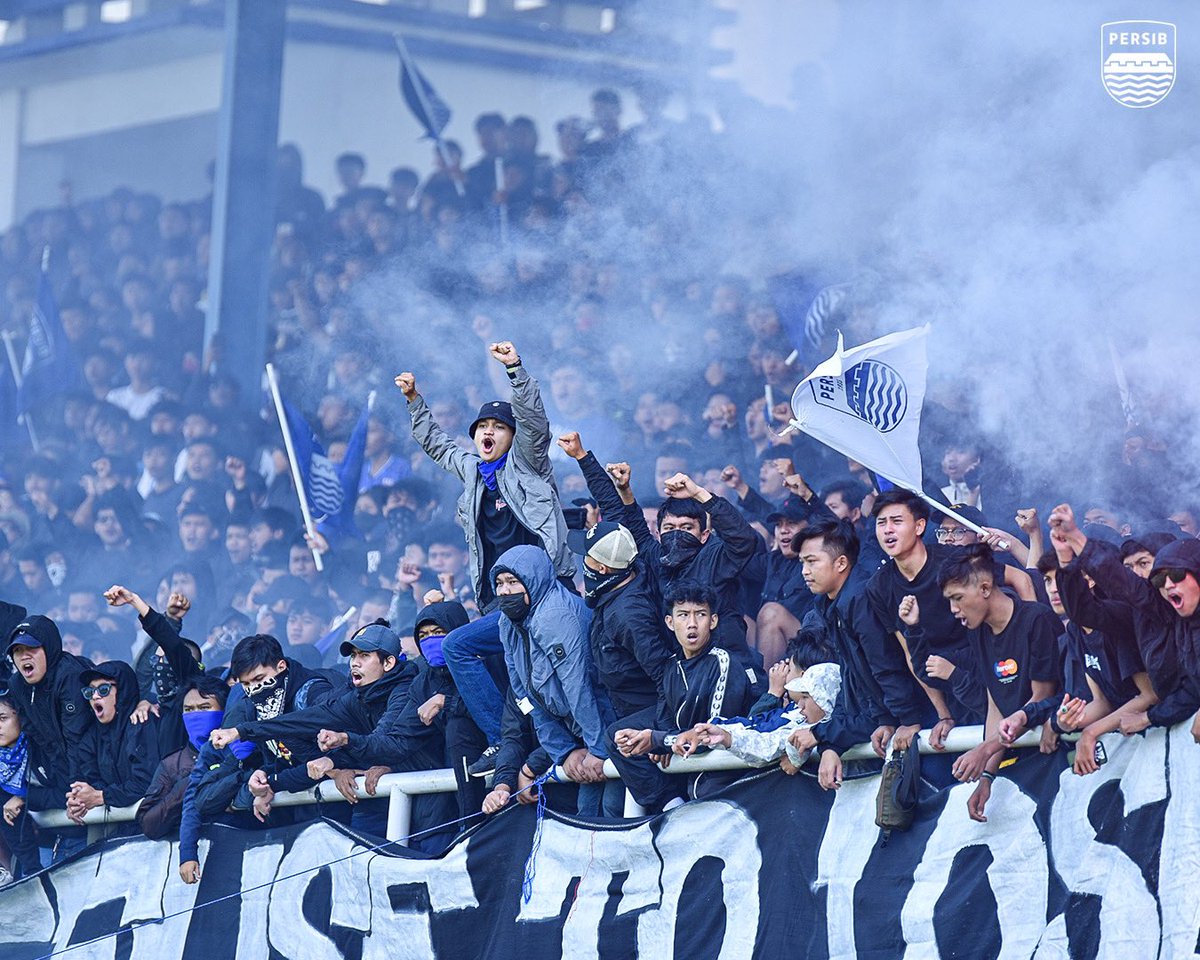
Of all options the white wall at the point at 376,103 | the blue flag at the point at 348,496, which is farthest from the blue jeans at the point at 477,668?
the white wall at the point at 376,103

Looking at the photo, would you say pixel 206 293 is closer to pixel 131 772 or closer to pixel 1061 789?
Answer: pixel 131 772

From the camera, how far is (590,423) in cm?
915

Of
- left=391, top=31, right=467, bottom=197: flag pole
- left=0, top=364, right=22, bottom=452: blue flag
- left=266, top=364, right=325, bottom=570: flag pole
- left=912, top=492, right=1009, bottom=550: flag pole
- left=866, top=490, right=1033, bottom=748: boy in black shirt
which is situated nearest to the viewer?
left=866, top=490, right=1033, bottom=748: boy in black shirt

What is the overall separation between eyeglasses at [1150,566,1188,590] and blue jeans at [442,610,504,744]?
2364 millimetres

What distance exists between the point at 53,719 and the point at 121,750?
1.11ft

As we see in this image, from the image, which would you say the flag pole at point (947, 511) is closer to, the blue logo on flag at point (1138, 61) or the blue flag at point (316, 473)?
the blue logo on flag at point (1138, 61)

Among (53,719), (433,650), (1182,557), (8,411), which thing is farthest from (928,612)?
(8,411)

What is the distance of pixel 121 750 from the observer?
24.8 ft

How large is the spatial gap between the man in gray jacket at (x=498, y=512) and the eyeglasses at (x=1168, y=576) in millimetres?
2337

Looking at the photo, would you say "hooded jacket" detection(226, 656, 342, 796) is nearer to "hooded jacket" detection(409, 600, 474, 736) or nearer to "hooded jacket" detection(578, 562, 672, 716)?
"hooded jacket" detection(409, 600, 474, 736)

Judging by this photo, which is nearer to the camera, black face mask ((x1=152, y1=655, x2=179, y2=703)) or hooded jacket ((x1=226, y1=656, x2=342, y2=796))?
hooded jacket ((x1=226, y1=656, x2=342, y2=796))

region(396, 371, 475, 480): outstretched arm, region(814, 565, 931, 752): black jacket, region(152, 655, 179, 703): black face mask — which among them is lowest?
region(152, 655, 179, 703): black face mask

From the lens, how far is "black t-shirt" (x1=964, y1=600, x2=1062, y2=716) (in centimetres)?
509

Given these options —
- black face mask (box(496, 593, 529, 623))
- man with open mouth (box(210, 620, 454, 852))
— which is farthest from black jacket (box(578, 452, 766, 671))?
man with open mouth (box(210, 620, 454, 852))
